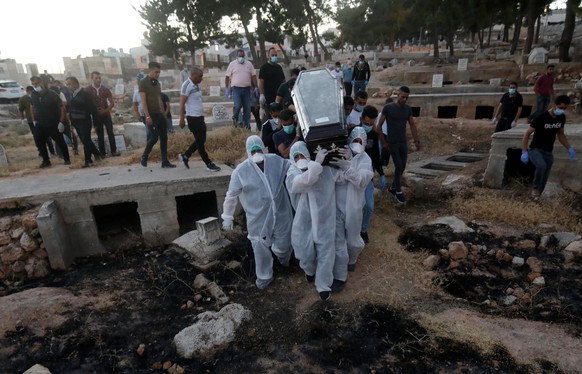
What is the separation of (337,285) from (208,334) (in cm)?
132

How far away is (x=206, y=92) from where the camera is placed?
21.7m

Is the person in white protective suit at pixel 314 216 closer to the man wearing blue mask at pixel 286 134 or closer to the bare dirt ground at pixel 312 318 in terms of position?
the bare dirt ground at pixel 312 318

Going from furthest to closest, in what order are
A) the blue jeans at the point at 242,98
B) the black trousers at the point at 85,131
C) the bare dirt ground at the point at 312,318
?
the blue jeans at the point at 242,98 < the black trousers at the point at 85,131 < the bare dirt ground at the point at 312,318

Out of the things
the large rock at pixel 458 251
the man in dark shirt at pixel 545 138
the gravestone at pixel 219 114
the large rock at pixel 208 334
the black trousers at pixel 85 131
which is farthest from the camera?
the gravestone at pixel 219 114

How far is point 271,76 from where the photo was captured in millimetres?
6406

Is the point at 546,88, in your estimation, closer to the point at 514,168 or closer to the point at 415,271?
the point at 514,168

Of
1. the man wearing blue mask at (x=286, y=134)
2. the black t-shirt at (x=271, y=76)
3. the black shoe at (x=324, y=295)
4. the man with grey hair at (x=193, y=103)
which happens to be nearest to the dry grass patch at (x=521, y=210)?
the black shoe at (x=324, y=295)

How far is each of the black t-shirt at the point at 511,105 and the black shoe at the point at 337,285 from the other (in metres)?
5.73

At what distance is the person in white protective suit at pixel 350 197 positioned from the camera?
128 inches

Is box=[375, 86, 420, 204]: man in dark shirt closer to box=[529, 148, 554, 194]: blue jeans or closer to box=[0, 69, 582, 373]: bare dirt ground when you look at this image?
box=[0, 69, 582, 373]: bare dirt ground

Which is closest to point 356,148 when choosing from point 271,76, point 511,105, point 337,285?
point 337,285

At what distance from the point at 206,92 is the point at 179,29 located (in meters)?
13.7

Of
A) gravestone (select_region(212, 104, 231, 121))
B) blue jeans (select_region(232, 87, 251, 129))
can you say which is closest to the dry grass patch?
blue jeans (select_region(232, 87, 251, 129))

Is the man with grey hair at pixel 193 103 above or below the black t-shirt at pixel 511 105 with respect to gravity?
above
